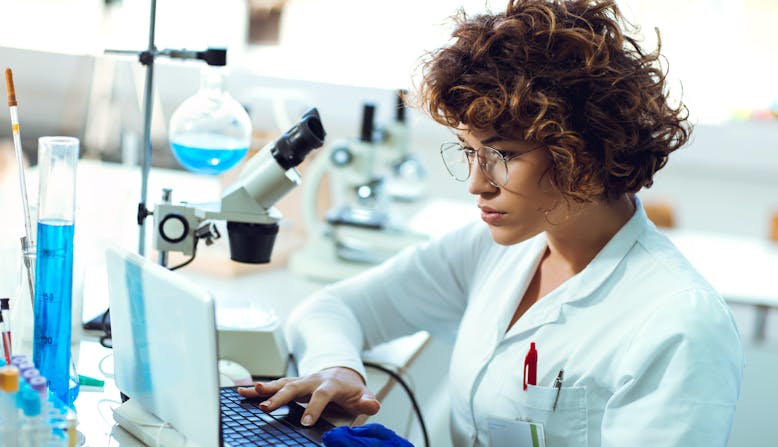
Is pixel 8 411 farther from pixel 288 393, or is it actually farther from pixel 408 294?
pixel 408 294

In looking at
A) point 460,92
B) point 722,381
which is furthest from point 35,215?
point 722,381

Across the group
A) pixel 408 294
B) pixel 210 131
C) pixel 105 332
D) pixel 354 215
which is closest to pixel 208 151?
pixel 210 131

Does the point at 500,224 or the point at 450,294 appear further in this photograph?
the point at 450,294

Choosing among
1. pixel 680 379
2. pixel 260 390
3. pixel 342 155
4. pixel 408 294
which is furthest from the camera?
pixel 342 155

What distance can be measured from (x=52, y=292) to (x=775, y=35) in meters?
3.57

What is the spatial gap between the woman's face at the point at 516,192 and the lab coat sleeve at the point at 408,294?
337mm

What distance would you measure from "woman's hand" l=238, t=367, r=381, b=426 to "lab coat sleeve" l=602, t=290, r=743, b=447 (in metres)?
0.37

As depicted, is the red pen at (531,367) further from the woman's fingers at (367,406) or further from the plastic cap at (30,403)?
the plastic cap at (30,403)

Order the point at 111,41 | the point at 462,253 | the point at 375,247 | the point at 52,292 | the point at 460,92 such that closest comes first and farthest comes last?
the point at 52,292, the point at 460,92, the point at 462,253, the point at 375,247, the point at 111,41

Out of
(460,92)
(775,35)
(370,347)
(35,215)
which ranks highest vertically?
(775,35)

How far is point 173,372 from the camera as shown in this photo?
109 cm

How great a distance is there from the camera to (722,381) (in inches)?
47.7

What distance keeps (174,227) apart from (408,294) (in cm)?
51

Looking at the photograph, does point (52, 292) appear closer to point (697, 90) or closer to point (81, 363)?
point (81, 363)
